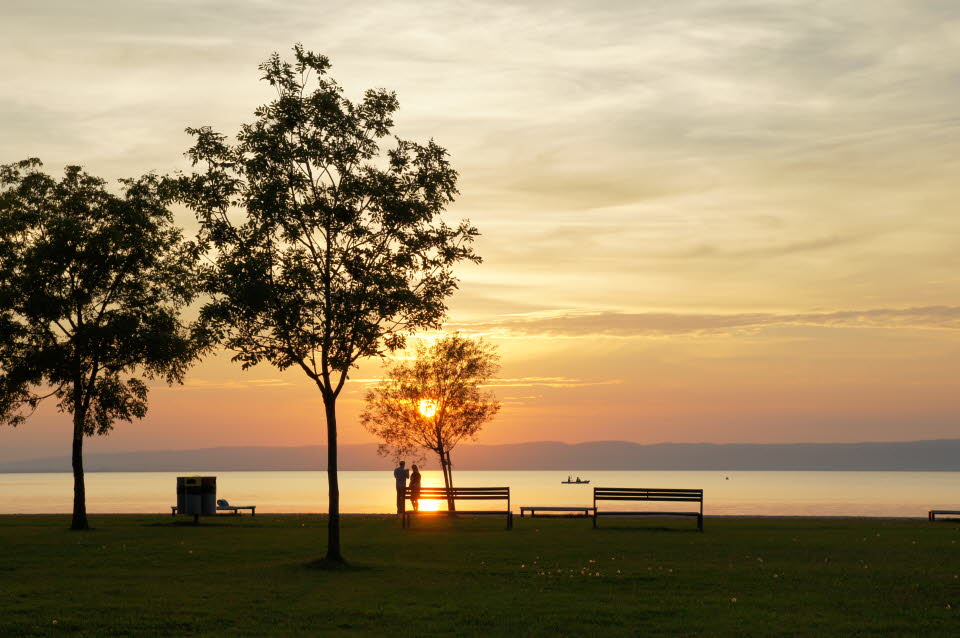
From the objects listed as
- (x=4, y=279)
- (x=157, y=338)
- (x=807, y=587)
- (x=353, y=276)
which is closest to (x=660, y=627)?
(x=807, y=587)

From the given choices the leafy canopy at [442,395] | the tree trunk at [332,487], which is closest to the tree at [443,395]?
the leafy canopy at [442,395]

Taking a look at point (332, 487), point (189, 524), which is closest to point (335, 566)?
point (332, 487)

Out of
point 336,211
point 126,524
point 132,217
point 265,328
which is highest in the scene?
point 132,217

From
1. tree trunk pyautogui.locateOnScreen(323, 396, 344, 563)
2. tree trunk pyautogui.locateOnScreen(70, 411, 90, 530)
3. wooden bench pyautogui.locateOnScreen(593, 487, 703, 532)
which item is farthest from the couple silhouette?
tree trunk pyautogui.locateOnScreen(323, 396, 344, 563)

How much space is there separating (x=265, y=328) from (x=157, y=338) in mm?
14306

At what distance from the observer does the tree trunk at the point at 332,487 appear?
24016 mm

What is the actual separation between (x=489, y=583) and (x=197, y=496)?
23.4 metres

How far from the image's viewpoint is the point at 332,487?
25141mm

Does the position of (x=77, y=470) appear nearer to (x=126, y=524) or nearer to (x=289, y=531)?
(x=126, y=524)

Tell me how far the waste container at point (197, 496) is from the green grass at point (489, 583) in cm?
639

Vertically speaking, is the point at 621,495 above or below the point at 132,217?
below

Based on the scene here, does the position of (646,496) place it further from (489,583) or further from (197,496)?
(489,583)

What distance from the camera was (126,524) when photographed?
39.4 m

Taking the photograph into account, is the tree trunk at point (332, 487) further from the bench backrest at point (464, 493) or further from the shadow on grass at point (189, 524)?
the shadow on grass at point (189, 524)
